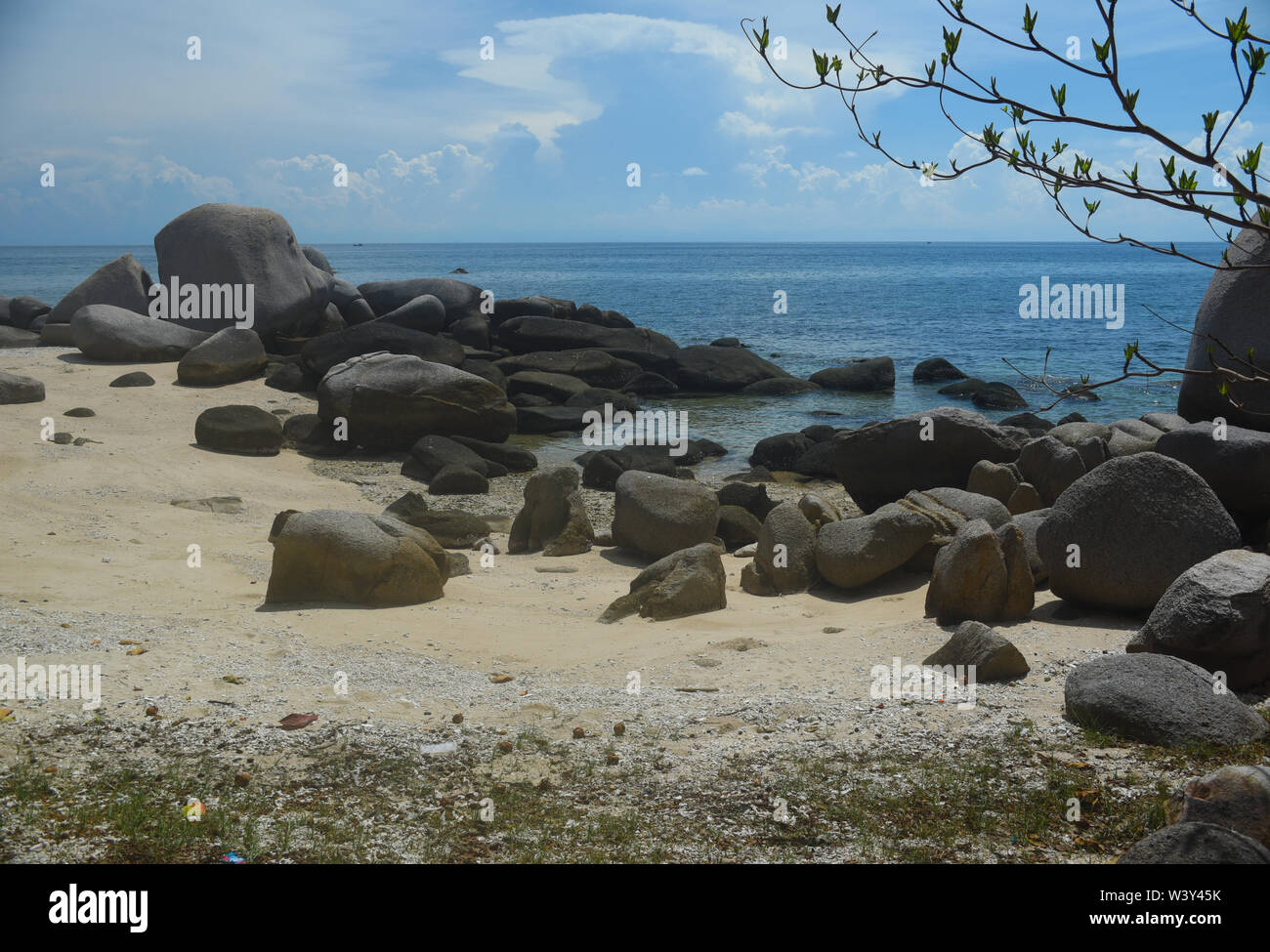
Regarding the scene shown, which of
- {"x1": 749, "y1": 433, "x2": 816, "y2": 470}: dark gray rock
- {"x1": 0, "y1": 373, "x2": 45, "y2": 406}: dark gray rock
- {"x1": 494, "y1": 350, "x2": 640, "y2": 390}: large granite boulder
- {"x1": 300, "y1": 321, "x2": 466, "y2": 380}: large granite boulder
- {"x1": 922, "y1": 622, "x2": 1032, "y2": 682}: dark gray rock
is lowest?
{"x1": 922, "y1": 622, "x2": 1032, "y2": 682}: dark gray rock

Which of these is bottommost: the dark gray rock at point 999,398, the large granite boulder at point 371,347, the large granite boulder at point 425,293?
the dark gray rock at point 999,398

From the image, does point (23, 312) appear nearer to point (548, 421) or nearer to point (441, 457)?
point (548, 421)

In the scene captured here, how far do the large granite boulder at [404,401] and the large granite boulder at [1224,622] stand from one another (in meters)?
11.7

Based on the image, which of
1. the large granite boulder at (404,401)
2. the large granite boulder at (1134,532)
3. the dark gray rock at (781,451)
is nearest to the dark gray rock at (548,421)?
the large granite boulder at (404,401)

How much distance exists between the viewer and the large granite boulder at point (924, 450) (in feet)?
39.7

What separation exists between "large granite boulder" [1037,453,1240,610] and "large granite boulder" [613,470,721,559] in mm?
4006

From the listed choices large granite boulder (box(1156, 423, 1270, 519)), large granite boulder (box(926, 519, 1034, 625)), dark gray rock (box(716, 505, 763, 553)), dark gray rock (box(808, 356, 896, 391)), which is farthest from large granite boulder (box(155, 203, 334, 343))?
large granite boulder (box(1156, 423, 1270, 519))

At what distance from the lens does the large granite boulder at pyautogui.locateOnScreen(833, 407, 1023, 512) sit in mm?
12102

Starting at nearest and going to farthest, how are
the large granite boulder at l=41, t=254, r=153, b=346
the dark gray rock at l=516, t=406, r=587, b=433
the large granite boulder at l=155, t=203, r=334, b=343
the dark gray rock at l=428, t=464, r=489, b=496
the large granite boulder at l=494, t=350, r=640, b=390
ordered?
the dark gray rock at l=428, t=464, r=489, b=496, the dark gray rock at l=516, t=406, r=587, b=433, the large granite boulder at l=155, t=203, r=334, b=343, the large granite boulder at l=41, t=254, r=153, b=346, the large granite boulder at l=494, t=350, r=640, b=390

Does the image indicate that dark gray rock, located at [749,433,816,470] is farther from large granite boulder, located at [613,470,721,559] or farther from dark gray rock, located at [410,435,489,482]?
large granite boulder, located at [613,470,721,559]

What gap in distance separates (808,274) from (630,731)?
99.7 meters

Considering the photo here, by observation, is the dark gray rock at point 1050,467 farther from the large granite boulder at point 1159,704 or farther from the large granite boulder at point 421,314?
the large granite boulder at point 421,314

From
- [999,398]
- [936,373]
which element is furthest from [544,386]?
[936,373]
